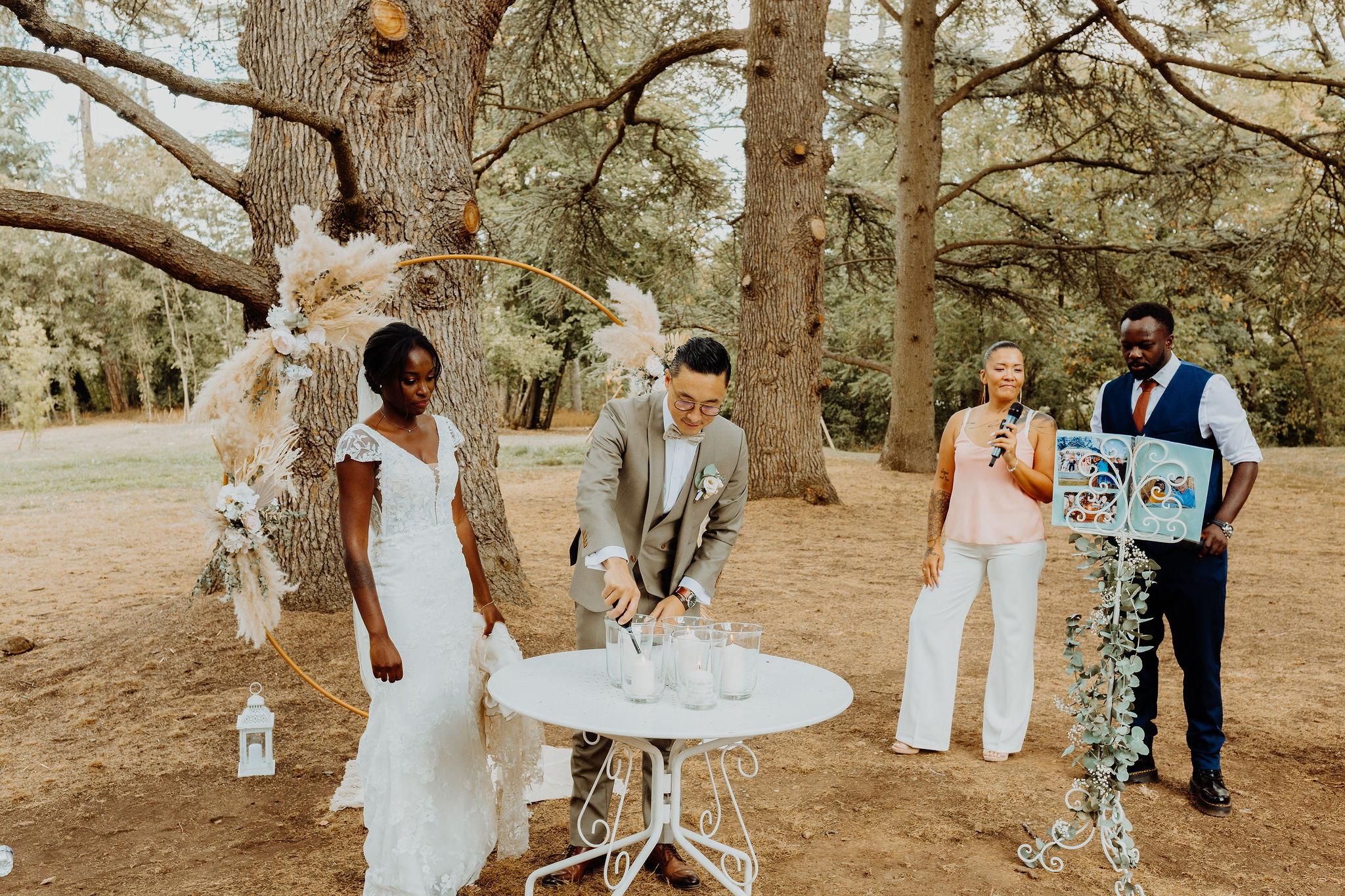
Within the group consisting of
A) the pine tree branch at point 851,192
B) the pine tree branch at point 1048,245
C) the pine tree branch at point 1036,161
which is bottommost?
the pine tree branch at point 1048,245

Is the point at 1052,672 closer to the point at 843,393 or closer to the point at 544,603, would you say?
the point at 544,603

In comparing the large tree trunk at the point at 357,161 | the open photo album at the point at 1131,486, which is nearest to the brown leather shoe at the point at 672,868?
the open photo album at the point at 1131,486

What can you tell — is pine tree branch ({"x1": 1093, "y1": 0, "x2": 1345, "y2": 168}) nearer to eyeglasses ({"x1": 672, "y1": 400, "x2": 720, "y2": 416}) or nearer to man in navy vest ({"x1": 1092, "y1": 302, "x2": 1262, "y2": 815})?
man in navy vest ({"x1": 1092, "y1": 302, "x2": 1262, "y2": 815})

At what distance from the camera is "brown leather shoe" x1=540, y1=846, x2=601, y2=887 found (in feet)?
11.0

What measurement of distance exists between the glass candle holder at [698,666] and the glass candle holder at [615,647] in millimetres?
134

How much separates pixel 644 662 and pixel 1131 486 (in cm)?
182

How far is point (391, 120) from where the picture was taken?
5.91 metres

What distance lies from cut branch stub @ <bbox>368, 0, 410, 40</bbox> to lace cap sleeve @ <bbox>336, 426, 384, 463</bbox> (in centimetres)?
367

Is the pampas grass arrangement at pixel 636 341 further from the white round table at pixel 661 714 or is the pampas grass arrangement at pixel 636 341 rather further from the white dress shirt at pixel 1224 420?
the white dress shirt at pixel 1224 420

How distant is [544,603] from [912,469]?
30.7 ft

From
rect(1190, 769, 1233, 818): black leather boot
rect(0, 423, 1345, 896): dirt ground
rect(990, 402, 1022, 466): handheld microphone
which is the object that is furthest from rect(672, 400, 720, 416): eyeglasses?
rect(1190, 769, 1233, 818): black leather boot

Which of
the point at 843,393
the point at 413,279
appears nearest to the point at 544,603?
the point at 413,279

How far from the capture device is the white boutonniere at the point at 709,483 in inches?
129

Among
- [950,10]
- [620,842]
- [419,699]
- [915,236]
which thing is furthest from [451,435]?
[950,10]
